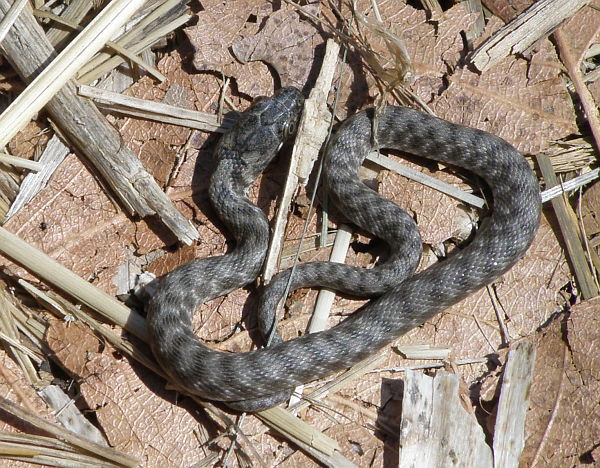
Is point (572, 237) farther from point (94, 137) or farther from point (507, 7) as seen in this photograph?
point (94, 137)

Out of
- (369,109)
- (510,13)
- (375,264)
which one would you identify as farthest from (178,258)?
(510,13)

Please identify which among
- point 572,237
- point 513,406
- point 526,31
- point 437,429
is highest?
point 526,31

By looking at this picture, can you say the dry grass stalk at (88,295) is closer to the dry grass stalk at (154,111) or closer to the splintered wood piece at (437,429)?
the splintered wood piece at (437,429)

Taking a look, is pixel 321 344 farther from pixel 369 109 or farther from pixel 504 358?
pixel 369 109

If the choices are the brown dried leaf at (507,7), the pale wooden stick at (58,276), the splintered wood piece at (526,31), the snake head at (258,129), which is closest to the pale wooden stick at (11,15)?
the pale wooden stick at (58,276)

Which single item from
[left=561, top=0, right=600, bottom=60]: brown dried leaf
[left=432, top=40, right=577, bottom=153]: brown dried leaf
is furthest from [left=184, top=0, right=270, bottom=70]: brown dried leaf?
[left=561, top=0, right=600, bottom=60]: brown dried leaf

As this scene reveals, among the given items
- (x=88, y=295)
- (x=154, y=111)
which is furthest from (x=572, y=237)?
(x=88, y=295)

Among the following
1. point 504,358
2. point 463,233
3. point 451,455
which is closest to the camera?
point 451,455
